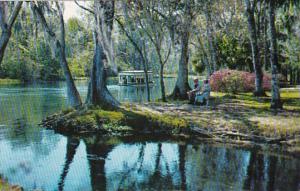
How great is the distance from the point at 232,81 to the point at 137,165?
76.0 ft

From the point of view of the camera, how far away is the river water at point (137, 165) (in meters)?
12.8

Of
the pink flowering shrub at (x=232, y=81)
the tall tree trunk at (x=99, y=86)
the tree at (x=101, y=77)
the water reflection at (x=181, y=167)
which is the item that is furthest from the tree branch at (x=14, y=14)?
the pink flowering shrub at (x=232, y=81)

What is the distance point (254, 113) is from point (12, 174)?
13.2 meters

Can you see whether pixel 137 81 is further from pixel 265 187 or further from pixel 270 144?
pixel 265 187

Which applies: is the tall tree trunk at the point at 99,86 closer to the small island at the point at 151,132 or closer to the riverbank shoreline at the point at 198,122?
the small island at the point at 151,132

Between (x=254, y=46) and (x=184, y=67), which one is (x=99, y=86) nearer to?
(x=184, y=67)

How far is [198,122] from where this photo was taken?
21.1 metres

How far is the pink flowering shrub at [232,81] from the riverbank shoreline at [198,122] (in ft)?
34.1

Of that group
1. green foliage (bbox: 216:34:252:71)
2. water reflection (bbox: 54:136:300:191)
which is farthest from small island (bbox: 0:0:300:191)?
green foliage (bbox: 216:34:252:71)

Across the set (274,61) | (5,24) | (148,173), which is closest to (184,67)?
(274,61)

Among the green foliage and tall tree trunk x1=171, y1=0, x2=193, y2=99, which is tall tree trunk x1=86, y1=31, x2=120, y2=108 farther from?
→ the green foliage

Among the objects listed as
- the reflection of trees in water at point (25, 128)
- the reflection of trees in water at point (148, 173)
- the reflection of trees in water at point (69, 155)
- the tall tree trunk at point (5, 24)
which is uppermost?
the tall tree trunk at point (5, 24)

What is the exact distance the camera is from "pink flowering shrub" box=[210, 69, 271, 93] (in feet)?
120

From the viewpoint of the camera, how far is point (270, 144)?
1831 cm
